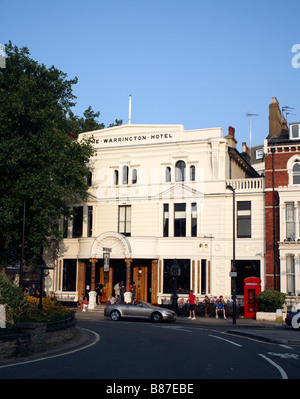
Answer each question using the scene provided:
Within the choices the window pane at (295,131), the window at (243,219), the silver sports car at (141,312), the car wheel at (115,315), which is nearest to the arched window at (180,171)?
the window at (243,219)

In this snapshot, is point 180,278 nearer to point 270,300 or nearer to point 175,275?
point 175,275

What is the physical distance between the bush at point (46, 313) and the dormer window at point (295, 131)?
23488 mm

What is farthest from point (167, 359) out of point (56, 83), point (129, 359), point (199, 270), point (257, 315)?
point (56, 83)

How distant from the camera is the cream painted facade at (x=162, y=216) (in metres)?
37.6

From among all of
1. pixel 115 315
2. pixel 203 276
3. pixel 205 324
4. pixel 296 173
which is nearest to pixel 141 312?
pixel 115 315

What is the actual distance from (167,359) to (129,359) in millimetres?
1028

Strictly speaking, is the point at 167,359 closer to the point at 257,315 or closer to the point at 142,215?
the point at 257,315

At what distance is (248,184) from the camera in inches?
1507

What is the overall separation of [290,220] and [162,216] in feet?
31.9

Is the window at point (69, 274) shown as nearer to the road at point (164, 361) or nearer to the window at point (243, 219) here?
the window at point (243, 219)

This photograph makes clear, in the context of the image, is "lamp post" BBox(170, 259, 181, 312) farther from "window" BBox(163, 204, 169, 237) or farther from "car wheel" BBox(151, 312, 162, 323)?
"car wheel" BBox(151, 312, 162, 323)
